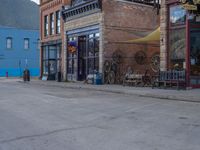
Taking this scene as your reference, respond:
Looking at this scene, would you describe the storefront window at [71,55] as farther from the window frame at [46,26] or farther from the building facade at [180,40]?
the building facade at [180,40]

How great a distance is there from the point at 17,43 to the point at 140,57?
3297 cm

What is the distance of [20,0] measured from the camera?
216 ft

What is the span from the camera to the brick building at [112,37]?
28.4 m

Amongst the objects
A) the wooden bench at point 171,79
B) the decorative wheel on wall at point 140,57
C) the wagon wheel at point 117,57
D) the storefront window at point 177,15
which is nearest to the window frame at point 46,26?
the wagon wheel at point 117,57

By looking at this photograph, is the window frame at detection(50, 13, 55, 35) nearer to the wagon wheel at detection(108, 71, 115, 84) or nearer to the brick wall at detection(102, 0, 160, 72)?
the brick wall at detection(102, 0, 160, 72)

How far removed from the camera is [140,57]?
2994cm

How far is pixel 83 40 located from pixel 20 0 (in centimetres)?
3733

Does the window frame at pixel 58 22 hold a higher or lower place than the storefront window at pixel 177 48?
higher

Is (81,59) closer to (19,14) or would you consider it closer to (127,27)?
(127,27)

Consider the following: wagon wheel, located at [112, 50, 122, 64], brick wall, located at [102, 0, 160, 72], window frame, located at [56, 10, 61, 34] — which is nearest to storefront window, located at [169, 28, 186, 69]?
wagon wheel, located at [112, 50, 122, 64]

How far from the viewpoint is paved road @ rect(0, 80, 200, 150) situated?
730 centimetres

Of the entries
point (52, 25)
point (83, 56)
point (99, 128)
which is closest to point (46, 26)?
point (52, 25)

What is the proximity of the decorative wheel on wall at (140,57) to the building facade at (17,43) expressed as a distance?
102 feet

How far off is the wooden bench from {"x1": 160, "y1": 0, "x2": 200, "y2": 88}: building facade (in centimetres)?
31
